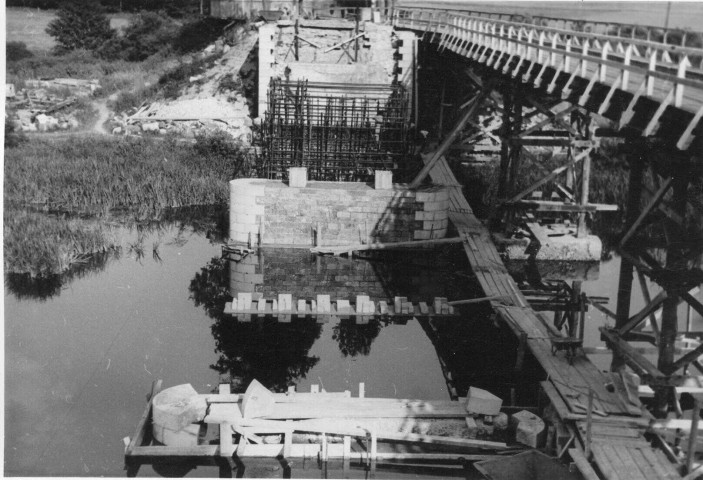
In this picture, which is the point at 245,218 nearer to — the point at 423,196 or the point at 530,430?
the point at 423,196

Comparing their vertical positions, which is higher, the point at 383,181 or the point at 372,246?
Answer: the point at 383,181

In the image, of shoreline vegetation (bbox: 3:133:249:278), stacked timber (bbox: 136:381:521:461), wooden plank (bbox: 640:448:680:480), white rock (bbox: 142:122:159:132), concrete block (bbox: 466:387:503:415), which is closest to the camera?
wooden plank (bbox: 640:448:680:480)

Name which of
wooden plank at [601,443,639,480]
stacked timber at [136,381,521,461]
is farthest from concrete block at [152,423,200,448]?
wooden plank at [601,443,639,480]

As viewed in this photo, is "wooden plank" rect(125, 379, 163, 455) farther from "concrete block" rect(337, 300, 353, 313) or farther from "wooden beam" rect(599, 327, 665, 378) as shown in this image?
"wooden beam" rect(599, 327, 665, 378)

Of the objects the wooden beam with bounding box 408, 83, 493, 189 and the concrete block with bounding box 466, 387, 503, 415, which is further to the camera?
the wooden beam with bounding box 408, 83, 493, 189

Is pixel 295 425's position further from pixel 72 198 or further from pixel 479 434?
pixel 72 198

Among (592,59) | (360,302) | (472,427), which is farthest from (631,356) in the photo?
(360,302)
